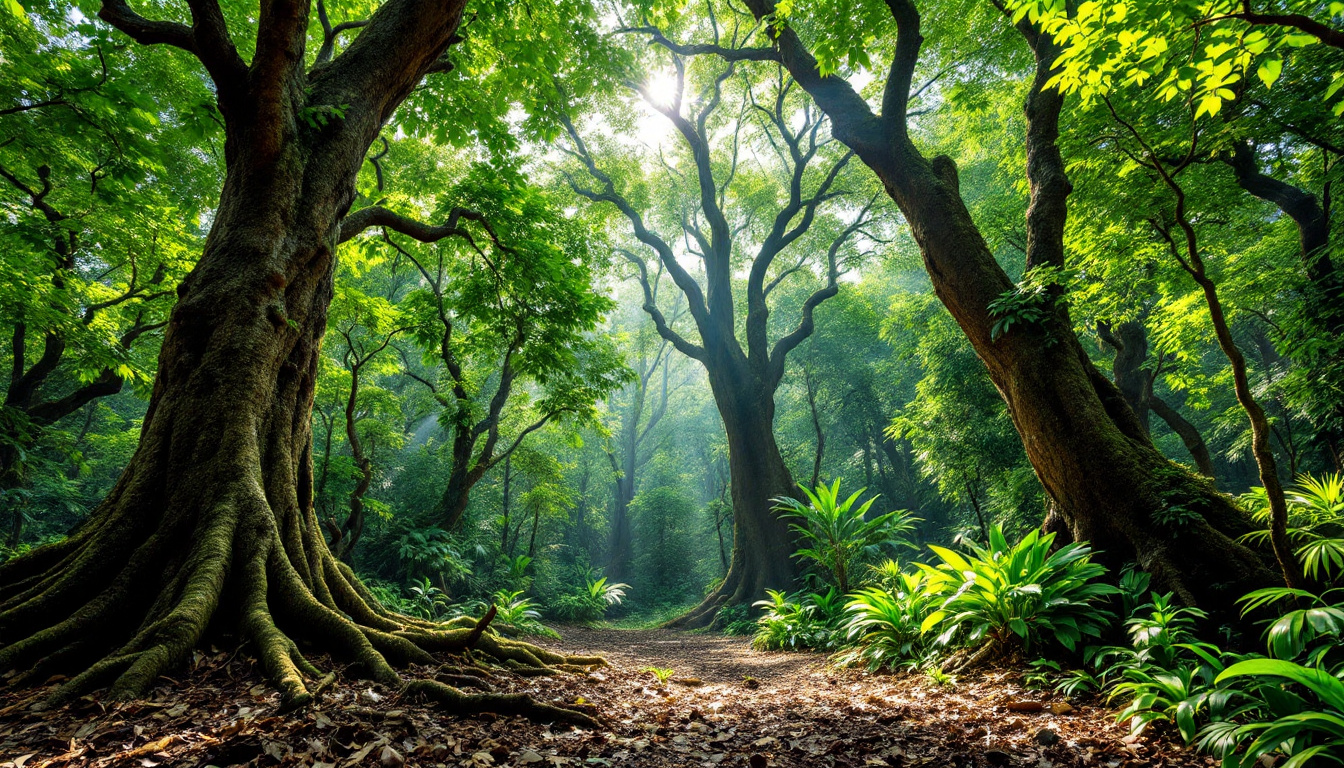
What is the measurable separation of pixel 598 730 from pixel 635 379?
330 inches

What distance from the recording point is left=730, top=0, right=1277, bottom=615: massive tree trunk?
10.8ft

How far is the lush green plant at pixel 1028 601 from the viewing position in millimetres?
Answer: 3256

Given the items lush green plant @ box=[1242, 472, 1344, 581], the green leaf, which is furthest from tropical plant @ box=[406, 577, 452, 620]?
the green leaf

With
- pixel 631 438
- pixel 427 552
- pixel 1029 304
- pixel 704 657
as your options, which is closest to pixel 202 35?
pixel 1029 304

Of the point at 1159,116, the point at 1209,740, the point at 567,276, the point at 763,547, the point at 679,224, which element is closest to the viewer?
the point at 1209,740

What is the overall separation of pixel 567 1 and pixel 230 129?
13.0 feet

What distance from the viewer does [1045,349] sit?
434 cm

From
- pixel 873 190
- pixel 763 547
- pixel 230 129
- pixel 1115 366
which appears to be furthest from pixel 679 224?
pixel 230 129

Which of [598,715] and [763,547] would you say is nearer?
[598,715]

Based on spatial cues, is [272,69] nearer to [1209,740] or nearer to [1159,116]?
[1209,740]

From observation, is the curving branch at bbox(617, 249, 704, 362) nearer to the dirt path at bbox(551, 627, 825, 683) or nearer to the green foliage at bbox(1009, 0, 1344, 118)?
the dirt path at bbox(551, 627, 825, 683)

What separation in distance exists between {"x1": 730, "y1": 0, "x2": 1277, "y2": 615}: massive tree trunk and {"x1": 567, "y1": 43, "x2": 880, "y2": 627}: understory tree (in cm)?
647

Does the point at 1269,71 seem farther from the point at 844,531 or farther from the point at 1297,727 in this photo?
the point at 844,531

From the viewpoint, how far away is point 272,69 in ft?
10.3
